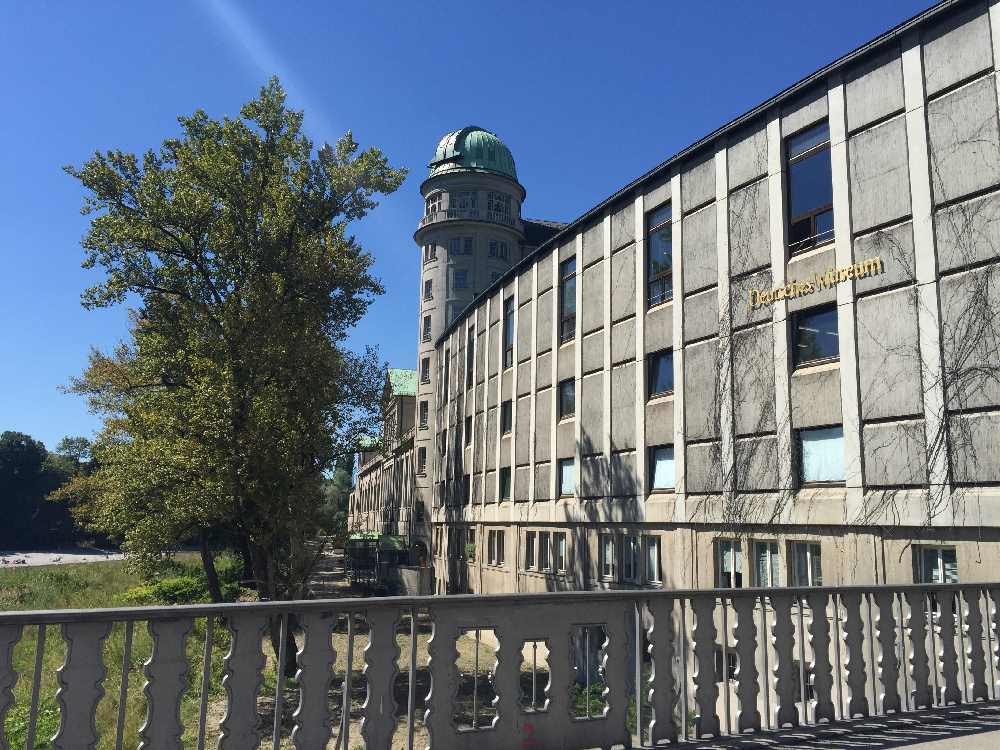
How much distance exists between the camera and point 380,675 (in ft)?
16.8

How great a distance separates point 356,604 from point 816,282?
42.4 ft

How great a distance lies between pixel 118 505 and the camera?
20094mm

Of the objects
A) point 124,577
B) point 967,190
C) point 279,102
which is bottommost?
point 124,577

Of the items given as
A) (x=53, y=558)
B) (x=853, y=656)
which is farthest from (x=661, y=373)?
(x=53, y=558)

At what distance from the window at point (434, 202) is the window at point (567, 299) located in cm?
2984

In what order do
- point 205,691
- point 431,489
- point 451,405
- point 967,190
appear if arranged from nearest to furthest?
point 205,691, point 967,190, point 451,405, point 431,489

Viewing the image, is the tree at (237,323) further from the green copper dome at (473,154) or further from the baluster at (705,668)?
the green copper dome at (473,154)

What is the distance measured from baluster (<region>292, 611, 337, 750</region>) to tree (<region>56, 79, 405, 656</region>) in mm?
14738

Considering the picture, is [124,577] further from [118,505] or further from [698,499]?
[698,499]

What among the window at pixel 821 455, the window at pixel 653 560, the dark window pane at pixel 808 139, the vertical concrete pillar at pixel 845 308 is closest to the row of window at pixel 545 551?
the window at pixel 653 560

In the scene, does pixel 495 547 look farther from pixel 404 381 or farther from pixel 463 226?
pixel 404 381

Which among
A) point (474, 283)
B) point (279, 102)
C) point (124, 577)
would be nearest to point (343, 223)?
point (279, 102)

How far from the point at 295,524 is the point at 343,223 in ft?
31.8

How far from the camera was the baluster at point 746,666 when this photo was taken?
6090 mm
